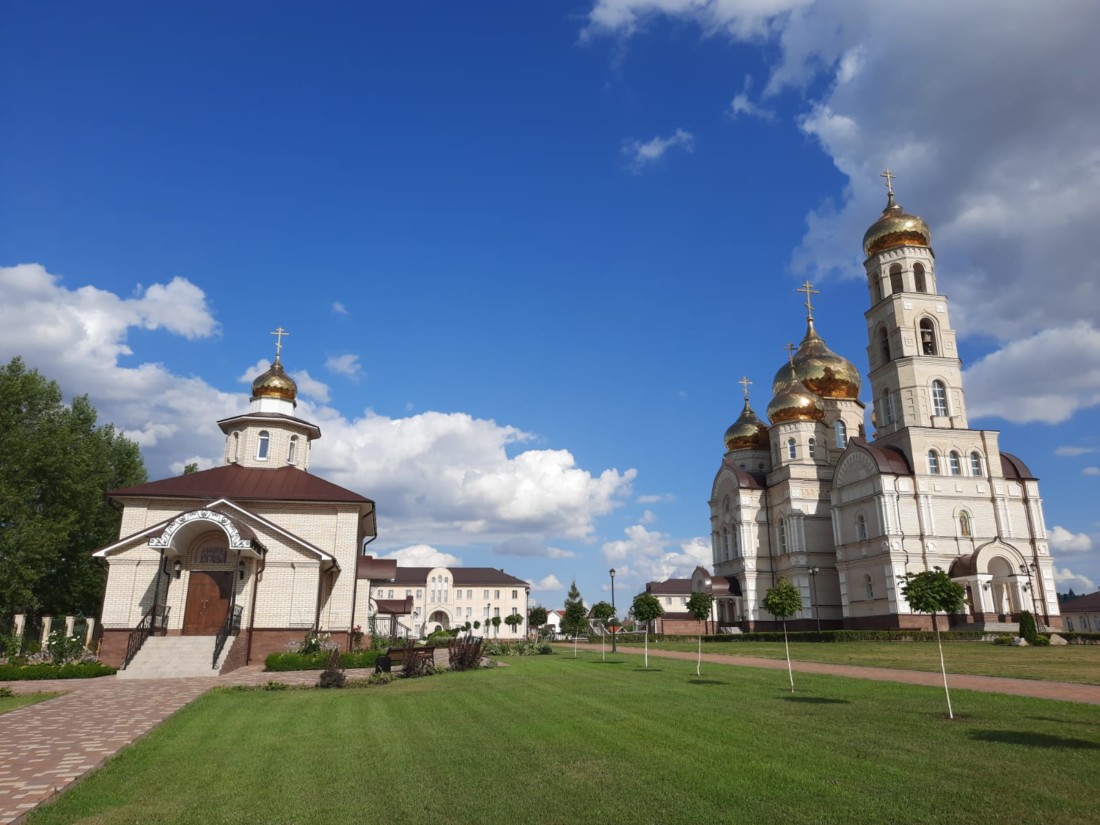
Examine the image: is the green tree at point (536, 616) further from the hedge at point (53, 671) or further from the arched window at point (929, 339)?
the hedge at point (53, 671)

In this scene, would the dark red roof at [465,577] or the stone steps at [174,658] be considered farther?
the dark red roof at [465,577]

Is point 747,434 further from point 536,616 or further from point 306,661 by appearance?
point 306,661

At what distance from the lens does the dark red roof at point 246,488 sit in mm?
29328

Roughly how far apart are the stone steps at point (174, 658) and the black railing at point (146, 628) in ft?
0.71

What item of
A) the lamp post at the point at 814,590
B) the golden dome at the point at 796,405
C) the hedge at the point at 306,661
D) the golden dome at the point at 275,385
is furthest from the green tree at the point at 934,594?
the golden dome at the point at 796,405

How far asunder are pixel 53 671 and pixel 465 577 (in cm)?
7065

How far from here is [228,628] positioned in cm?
2512

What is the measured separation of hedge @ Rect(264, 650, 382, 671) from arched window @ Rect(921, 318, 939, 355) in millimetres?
39362

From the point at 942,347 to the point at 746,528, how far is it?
18497 millimetres

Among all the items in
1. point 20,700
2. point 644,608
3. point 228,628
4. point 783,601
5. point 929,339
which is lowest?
point 20,700

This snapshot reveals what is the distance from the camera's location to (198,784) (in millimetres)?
7918

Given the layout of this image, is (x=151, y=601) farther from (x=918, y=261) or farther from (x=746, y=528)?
(x=918, y=261)

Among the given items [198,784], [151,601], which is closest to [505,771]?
[198,784]

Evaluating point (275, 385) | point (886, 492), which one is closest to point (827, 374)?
point (886, 492)
